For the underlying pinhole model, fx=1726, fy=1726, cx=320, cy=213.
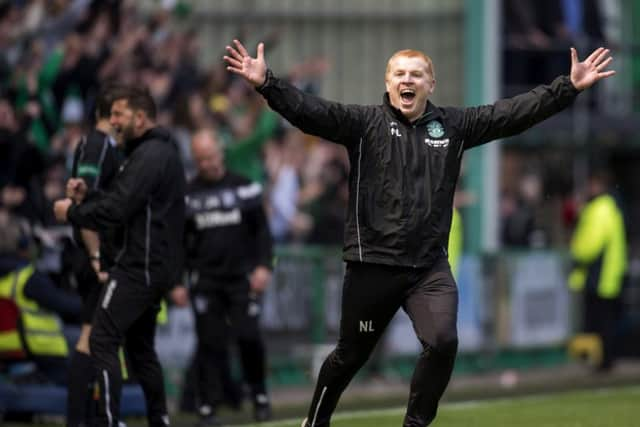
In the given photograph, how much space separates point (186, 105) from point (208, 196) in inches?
202

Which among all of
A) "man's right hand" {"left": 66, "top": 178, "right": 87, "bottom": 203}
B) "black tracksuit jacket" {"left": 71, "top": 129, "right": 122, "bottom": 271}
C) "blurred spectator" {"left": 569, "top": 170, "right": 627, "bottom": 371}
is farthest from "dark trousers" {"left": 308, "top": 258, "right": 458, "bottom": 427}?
"blurred spectator" {"left": 569, "top": 170, "right": 627, "bottom": 371}

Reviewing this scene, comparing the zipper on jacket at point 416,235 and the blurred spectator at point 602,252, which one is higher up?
the zipper on jacket at point 416,235

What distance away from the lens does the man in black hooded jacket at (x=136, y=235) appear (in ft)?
33.6

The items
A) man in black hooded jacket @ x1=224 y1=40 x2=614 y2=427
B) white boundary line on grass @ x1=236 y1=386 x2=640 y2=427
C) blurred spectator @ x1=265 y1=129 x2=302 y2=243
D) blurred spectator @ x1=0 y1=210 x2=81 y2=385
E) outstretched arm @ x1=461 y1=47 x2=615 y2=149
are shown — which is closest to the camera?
man in black hooded jacket @ x1=224 y1=40 x2=614 y2=427

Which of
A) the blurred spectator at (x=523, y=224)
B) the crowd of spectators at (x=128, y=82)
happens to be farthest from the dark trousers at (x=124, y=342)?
the blurred spectator at (x=523, y=224)

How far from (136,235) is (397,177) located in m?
2.00

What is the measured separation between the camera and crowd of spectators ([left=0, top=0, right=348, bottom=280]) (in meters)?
14.8

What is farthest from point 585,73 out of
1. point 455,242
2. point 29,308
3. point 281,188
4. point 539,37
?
point 539,37

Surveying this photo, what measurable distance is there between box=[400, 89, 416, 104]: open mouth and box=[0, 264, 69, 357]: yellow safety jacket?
4182mm

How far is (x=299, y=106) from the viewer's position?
29.2ft

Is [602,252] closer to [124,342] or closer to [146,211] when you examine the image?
[124,342]

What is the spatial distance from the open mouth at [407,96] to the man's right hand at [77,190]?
7.38 feet

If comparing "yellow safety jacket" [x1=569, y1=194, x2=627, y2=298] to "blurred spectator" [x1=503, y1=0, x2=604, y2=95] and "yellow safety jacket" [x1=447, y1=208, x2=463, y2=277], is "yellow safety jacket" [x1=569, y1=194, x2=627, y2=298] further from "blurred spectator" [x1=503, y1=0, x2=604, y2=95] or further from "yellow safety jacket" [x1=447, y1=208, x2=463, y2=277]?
"blurred spectator" [x1=503, y1=0, x2=604, y2=95]

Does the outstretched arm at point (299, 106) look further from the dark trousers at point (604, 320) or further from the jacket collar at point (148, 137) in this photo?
the dark trousers at point (604, 320)
